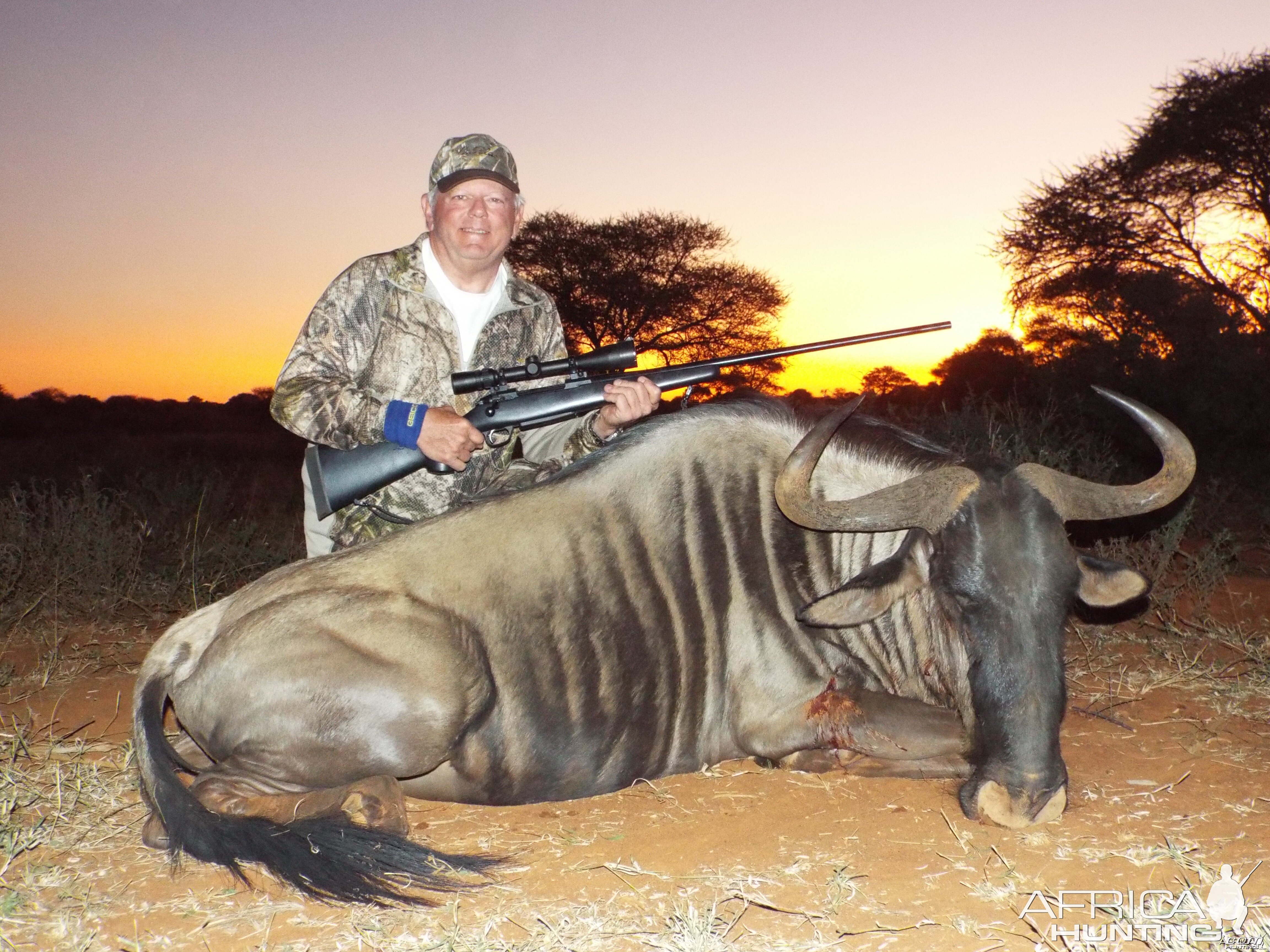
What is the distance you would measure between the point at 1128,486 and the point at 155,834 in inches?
111

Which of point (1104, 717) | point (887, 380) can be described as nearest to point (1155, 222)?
point (887, 380)

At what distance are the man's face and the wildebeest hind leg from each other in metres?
2.20

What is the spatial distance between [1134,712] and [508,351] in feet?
9.27

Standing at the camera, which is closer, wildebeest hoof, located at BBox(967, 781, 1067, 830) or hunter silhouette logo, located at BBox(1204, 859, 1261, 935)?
hunter silhouette logo, located at BBox(1204, 859, 1261, 935)

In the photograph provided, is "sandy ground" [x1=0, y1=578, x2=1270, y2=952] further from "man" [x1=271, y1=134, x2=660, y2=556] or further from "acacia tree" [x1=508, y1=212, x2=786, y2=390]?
"acacia tree" [x1=508, y1=212, x2=786, y2=390]

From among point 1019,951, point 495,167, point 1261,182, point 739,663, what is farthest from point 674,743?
point 1261,182

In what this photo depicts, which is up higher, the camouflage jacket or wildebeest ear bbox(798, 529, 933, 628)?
the camouflage jacket

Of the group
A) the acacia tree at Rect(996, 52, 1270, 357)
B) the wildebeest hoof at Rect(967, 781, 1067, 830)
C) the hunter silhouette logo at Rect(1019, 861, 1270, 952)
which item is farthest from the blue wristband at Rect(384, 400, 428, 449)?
the acacia tree at Rect(996, 52, 1270, 357)

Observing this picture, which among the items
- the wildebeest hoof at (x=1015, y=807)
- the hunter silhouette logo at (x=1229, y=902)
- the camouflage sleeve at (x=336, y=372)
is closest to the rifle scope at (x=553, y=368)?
the camouflage sleeve at (x=336, y=372)

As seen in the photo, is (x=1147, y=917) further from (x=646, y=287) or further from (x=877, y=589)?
(x=646, y=287)

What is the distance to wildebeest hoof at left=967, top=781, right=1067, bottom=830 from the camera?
8.91 feet

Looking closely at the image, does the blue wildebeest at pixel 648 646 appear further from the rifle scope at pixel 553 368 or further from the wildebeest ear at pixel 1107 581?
the rifle scope at pixel 553 368

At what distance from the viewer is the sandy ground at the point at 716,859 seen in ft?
7.47

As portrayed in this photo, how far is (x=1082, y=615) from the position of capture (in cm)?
493
